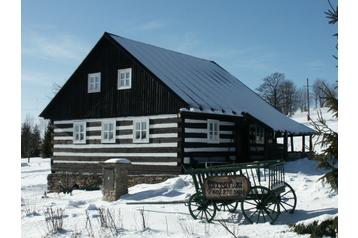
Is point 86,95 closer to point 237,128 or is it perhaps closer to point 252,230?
point 237,128

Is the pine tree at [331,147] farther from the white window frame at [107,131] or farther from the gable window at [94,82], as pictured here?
the gable window at [94,82]

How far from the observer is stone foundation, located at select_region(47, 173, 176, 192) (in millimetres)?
20206

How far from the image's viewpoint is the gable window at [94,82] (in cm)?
2299

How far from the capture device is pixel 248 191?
405 inches

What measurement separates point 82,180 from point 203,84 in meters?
8.01

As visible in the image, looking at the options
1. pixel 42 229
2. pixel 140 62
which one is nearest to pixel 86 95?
pixel 140 62

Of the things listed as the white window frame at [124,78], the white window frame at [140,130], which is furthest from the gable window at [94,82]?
the white window frame at [140,130]

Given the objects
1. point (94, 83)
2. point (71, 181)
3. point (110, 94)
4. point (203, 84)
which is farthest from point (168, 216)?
point (71, 181)

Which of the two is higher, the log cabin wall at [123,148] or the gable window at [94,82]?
the gable window at [94,82]

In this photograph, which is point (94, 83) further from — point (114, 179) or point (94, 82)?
point (114, 179)

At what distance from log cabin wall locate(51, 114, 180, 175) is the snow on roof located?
1834mm

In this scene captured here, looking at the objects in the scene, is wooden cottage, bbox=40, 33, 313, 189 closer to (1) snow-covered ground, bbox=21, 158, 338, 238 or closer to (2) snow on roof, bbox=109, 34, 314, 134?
(2) snow on roof, bbox=109, 34, 314, 134

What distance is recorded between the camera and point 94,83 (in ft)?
76.3

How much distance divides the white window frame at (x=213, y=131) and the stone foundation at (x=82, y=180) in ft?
9.58
